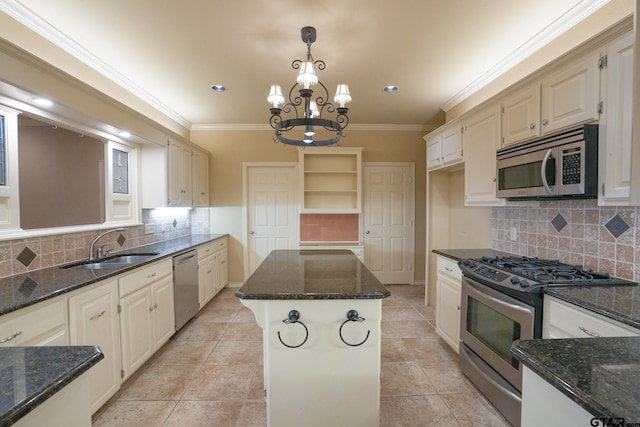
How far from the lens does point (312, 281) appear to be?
1703mm

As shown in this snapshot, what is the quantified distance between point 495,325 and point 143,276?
9.04 feet

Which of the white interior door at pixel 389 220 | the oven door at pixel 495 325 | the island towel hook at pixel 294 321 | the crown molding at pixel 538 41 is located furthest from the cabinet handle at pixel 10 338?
the white interior door at pixel 389 220

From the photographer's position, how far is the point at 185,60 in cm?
267

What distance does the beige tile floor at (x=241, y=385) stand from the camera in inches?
75.4

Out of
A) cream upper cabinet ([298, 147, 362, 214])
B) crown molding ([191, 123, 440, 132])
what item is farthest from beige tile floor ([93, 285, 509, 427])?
crown molding ([191, 123, 440, 132])

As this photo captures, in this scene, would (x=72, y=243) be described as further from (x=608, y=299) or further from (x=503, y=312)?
(x=608, y=299)

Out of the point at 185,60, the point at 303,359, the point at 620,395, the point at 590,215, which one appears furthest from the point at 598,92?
the point at 185,60

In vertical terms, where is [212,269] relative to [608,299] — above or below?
below

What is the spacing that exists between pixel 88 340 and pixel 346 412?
5.47 feet

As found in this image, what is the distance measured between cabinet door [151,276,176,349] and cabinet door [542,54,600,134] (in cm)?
339

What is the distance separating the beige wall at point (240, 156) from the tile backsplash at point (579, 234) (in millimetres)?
2249

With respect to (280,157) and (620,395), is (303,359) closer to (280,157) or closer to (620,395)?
(620,395)

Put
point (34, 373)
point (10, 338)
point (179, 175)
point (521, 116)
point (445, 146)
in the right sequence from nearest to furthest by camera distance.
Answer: point (34, 373), point (10, 338), point (521, 116), point (445, 146), point (179, 175)

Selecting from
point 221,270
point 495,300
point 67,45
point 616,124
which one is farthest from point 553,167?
point 221,270
